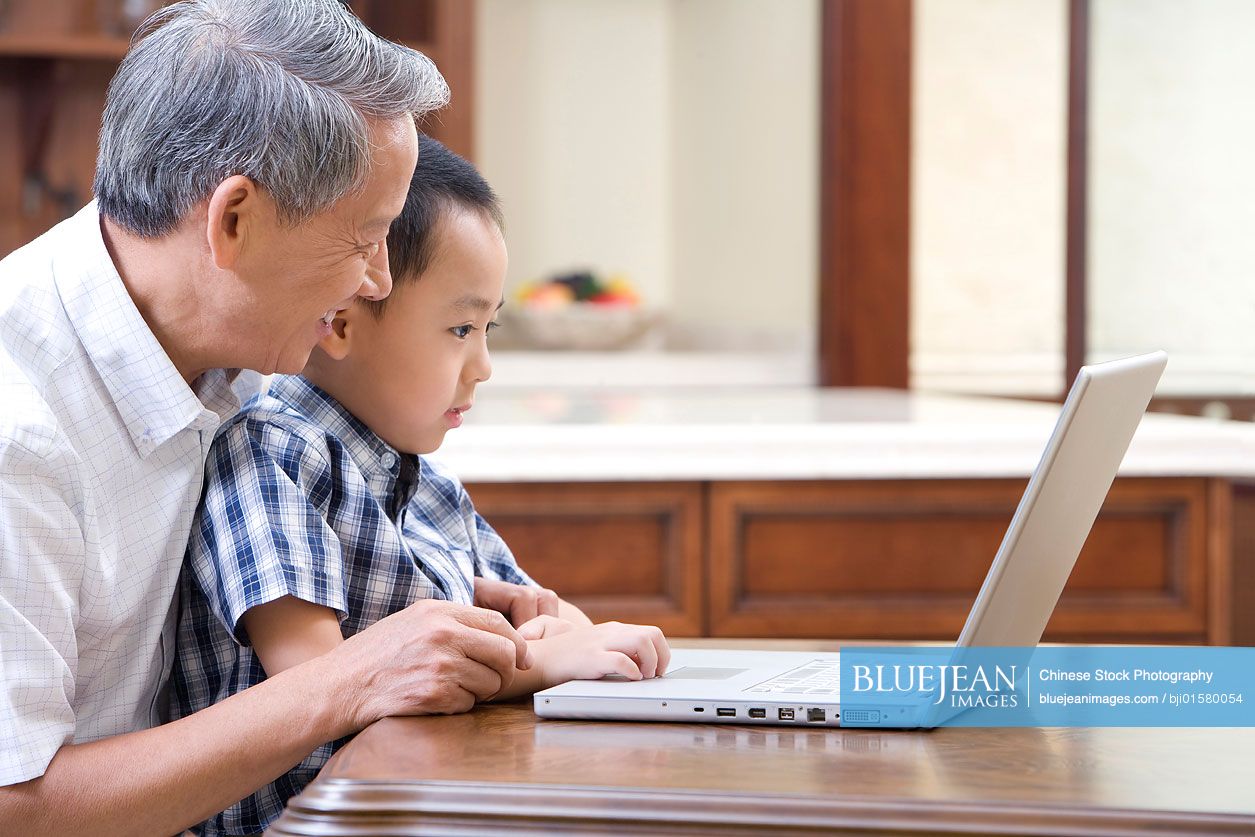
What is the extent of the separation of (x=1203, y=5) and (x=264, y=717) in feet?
7.86

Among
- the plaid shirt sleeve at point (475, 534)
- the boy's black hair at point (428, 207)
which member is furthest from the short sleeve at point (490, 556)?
the boy's black hair at point (428, 207)

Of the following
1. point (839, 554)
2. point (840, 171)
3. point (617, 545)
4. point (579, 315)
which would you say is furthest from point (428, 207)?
point (579, 315)

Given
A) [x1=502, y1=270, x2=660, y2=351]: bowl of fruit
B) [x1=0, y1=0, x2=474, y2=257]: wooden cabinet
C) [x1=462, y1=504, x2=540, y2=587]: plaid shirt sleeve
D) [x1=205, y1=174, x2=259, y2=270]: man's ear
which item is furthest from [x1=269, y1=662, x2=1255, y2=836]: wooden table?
[x1=502, y1=270, x2=660, y2=351]: bowl of fruit

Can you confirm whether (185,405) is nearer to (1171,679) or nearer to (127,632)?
(127,632)

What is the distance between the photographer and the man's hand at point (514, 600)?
117cm

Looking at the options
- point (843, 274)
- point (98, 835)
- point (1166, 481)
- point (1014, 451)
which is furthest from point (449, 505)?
point (843, 274)

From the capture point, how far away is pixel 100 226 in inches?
37.9

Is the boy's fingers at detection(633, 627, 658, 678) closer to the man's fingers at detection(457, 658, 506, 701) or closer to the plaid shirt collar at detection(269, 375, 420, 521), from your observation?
the man's fingers at detection(457, 658, 506, 701)

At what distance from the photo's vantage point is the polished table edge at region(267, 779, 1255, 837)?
0.67 meters

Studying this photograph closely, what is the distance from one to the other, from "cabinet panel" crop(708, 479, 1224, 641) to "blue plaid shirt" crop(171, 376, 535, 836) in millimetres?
791

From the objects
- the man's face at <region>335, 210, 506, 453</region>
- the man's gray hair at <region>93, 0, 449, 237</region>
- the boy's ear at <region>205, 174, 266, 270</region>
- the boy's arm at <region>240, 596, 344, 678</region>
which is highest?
the man's gray hair at <region>93, 0, 449, 237</region>

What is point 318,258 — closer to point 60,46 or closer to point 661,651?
point 661,651

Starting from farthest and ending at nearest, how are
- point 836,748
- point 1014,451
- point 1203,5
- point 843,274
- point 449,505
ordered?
point 843,274 → point 1203,5 → point 1014,451 → point 449,505 → point 836,748

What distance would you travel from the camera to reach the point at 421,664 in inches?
34.1
